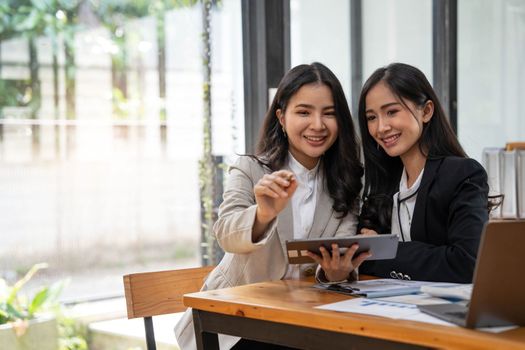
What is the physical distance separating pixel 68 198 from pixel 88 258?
26cm

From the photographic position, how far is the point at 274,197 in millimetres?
2051

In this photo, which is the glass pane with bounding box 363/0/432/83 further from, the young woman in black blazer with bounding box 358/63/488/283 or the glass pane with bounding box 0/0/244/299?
the young woman in black blazer with bounding box 358/63/488/283

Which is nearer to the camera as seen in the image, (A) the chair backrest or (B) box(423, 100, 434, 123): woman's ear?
(A) the chair backrest

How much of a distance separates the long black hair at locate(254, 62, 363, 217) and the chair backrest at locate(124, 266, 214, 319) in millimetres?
423

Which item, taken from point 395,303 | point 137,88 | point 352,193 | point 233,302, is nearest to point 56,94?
point 137,88

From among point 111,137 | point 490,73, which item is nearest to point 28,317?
point 111,137

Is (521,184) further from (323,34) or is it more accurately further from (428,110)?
(428,110)

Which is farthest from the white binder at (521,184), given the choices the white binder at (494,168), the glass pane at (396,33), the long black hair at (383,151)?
the long black hair at (383,151)

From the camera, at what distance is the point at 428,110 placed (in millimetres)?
2535

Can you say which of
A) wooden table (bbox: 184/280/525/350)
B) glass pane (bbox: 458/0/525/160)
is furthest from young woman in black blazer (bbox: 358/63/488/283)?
glass pane (bbox: 458/0/525/160)

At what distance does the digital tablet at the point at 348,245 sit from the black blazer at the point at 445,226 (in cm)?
12

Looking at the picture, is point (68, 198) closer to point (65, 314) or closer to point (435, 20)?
point (65, 314)

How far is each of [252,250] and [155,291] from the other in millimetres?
371

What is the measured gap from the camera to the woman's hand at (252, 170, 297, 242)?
6.66 feet
